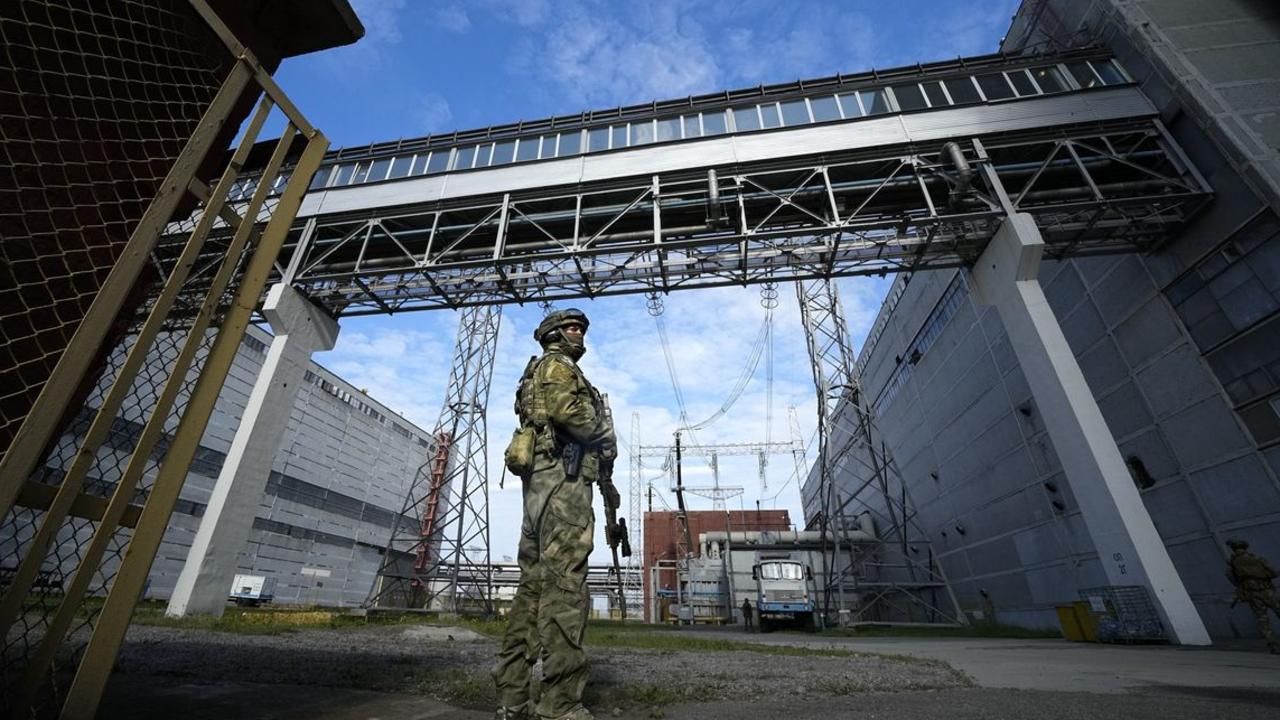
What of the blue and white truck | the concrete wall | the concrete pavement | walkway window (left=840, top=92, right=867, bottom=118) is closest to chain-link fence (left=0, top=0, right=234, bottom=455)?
the concrete pavement

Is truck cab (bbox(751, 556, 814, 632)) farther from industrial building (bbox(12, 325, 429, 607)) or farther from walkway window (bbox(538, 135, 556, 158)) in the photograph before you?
industrial building (bbox(12, 325, 429, 607))

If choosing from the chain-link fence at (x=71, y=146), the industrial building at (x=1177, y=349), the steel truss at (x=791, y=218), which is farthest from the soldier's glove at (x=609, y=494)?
the industrial building at (x=1177, y=349)

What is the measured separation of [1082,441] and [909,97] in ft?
29.9

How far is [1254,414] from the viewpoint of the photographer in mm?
8477

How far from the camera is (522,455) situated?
2.92m

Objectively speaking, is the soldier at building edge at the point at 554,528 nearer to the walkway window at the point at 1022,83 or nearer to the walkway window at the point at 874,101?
the walkway window at the point at 874,101

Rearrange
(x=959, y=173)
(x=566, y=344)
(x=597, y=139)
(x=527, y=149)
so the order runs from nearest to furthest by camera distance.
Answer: (x=566, y=344)
(x=959, y=173)
(x=597, y=139)
(x=527, y=149)

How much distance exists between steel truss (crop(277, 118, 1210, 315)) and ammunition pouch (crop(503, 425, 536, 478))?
8279 millimetres

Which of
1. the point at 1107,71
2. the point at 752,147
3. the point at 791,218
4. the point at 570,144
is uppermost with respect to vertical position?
the point at 570,144

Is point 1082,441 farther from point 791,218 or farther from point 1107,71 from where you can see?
point 1107,71

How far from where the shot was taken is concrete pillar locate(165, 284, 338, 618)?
9.80 metres

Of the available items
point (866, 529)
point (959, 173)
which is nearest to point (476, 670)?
point (959, 173)

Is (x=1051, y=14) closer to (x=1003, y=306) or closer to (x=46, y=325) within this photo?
(x=1003, y=306)

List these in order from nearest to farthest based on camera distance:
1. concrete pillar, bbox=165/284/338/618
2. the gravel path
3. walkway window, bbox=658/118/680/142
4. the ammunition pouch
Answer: the ammunition pouch
the gravel path
concrete pillar, bbox=165/284/338/618
walkway window, bbox=658/118/680/142
